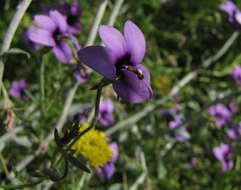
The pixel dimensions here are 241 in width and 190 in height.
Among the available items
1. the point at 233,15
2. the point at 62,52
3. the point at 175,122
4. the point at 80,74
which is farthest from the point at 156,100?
the point at 62,52

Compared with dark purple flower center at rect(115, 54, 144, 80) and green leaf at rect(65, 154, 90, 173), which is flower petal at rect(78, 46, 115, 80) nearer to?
dark purple flower center at rect(115, 54, 144, 80)

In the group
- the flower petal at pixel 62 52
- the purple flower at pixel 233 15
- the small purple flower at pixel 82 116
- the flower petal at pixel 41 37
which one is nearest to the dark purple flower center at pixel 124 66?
the flower petal at pixel 41 37

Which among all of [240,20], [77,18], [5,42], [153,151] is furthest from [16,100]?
[240,20]

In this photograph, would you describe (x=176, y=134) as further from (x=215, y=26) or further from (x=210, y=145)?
(x=215, y=26)

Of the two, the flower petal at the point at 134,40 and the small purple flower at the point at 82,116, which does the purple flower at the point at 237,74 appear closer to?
the small purple flower at the point at 82,116

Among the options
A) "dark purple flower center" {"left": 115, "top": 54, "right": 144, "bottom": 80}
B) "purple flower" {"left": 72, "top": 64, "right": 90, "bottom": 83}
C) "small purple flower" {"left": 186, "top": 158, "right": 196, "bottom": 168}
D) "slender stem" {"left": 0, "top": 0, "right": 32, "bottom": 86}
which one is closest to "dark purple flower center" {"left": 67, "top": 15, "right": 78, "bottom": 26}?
"purple flower" {"left": 72, "top": 64, "right": 90, "bottom": 83}
